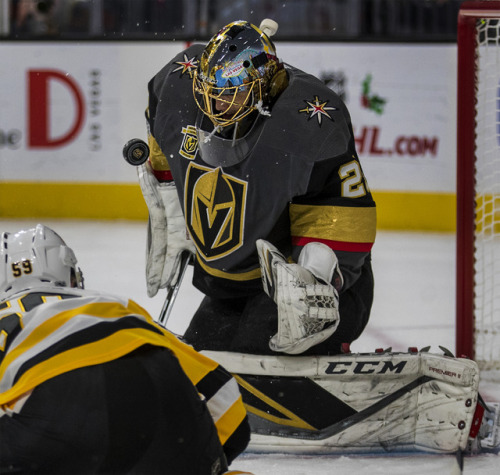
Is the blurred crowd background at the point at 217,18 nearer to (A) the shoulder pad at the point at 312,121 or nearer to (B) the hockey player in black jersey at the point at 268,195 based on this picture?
(B) the hockey player in black jersey at the point at 268,195

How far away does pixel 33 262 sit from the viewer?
1796 mm

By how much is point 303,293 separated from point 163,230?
743mm

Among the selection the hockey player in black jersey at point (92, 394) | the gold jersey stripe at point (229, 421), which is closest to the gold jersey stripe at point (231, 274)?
the gold jersey stripe at point (229, 421)

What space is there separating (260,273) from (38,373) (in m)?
1.11

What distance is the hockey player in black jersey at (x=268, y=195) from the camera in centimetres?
236

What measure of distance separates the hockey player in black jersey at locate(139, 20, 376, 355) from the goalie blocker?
0.09 metres

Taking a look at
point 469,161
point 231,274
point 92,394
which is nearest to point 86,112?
point 469,161

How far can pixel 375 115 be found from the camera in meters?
5.79

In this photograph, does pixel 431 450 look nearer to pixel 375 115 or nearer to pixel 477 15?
pixel 477 15

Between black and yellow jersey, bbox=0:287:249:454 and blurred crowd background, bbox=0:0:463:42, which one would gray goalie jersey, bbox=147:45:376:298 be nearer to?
black and yellow jersey, bbox=0:287:249:454

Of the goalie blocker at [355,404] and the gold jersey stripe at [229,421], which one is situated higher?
the gold jersey stripe at [229,421]

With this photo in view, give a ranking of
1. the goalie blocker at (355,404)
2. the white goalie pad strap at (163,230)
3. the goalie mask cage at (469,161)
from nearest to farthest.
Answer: the goalie blocker at (355,404)
the white goalie pad strap at (163,230)
the goalie mask cage at (469,161)

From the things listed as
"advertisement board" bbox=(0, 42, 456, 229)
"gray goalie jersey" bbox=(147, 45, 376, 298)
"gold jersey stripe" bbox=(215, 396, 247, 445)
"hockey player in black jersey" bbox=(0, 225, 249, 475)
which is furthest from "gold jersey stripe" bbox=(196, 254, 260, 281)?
"advertisement board" bbox=(0, 42, 456, 229)

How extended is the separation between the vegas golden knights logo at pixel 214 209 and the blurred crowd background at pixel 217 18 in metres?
3.34
